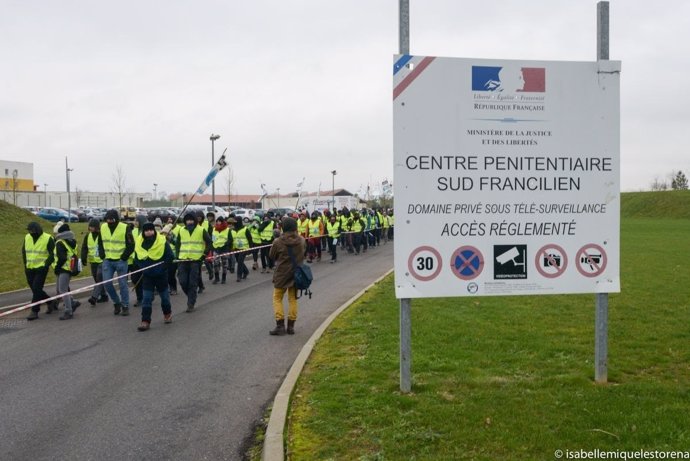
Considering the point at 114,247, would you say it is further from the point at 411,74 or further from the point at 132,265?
the point at 411,74

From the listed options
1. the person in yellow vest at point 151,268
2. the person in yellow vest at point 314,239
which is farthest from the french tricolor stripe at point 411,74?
the person in yellow vest at point 314,239

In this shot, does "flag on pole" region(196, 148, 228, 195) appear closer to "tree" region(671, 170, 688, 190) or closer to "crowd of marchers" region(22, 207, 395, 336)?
"crowd of marchers" region(22, 207, 395, 336)

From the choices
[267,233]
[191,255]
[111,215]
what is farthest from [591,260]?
[267,233]

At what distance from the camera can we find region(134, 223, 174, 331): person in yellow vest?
392 inches

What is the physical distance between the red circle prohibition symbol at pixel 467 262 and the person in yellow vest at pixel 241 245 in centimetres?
1174

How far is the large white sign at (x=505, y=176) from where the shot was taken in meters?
5.81

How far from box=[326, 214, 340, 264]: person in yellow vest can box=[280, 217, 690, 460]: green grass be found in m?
12.0

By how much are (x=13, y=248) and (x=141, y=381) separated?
2148 centimetres

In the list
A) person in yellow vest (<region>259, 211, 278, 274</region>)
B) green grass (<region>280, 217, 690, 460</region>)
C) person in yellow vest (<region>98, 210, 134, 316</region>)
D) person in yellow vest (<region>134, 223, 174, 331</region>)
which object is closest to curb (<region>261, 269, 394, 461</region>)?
green grass (<region>280, 217, 690, 460</region>)

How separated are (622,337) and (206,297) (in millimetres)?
8593

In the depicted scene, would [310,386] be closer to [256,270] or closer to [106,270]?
[106,270]

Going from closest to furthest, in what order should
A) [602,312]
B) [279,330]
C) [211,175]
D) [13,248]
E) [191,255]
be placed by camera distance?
[602,312], [279,330], [191,255], [211,175], [13,248]

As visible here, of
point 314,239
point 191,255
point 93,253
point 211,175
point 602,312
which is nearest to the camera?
point 602,312

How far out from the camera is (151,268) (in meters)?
10.1
